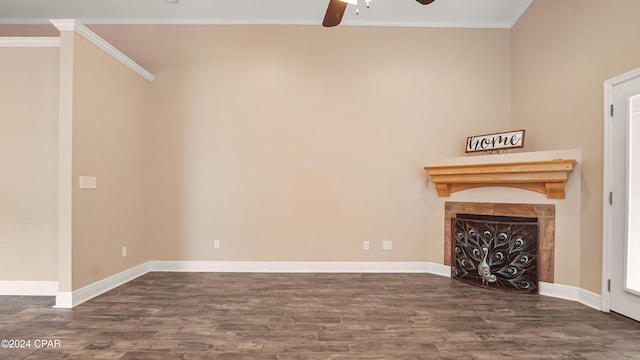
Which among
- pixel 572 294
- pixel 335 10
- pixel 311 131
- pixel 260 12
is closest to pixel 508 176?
pixel 572 294

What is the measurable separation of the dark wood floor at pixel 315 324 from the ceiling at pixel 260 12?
11.2 ft

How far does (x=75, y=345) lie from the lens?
2.10 metres

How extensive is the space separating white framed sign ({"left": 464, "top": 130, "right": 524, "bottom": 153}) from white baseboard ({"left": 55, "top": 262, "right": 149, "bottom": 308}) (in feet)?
14.6

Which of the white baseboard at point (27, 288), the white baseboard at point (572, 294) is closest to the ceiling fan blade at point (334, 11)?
the white baseboard at point (572, 294)

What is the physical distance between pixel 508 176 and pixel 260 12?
3.61 meters

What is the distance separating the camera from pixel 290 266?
395 cm

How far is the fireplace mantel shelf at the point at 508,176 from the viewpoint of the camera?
117 inches

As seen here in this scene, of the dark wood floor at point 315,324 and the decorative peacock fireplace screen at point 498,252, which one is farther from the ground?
the decorative peacock fireplace screen at point 498,252

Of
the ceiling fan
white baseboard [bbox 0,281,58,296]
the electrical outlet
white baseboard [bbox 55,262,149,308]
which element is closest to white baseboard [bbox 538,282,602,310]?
the ceiling fan

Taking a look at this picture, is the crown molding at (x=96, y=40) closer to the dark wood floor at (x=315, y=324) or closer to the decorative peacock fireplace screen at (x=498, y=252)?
the dark wood floor at (x=315, y=324)

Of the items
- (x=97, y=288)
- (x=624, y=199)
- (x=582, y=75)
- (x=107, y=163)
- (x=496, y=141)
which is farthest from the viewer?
(x=496, y=141)

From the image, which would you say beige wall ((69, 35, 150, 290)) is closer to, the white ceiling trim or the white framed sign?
the white ceiling trim

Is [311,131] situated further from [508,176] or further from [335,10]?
[508,176]

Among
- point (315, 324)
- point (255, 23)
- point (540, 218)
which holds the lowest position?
point (315, 324)
